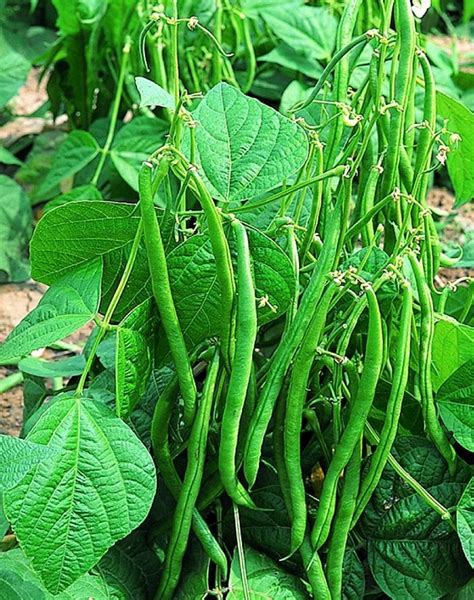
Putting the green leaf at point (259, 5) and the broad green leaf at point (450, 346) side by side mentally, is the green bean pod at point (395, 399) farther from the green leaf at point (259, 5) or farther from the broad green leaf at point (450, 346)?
the green leaf at point (259, 5)

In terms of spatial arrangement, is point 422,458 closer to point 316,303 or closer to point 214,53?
point 316,303

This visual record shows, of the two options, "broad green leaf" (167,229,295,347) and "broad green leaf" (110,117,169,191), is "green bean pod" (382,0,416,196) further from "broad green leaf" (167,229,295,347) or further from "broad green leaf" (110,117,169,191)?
"broad green leaf" (110,117,169,191)

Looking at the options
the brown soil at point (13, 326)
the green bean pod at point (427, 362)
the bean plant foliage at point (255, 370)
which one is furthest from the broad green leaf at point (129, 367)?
the brown soil at point (13, 326)

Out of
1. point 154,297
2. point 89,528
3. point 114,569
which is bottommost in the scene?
point 114,569

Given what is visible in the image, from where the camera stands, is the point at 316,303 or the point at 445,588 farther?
the point at 445,588

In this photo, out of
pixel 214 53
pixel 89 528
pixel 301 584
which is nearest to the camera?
pixel 89 528

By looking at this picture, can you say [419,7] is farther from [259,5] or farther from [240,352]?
[259,5]

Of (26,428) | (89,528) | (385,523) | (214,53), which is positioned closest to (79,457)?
(89,528)
